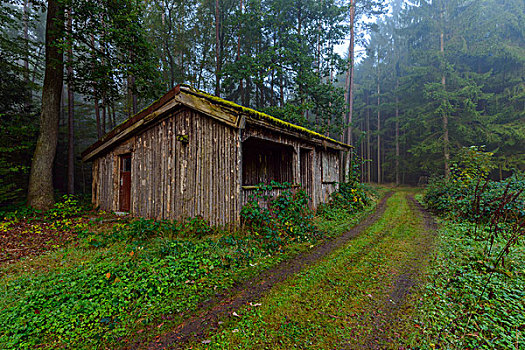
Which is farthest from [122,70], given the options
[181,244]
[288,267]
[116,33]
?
[288,267]

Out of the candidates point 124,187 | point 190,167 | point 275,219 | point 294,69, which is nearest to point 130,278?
point 190,167

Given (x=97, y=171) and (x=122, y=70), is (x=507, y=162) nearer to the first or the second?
(x=122, y=70)

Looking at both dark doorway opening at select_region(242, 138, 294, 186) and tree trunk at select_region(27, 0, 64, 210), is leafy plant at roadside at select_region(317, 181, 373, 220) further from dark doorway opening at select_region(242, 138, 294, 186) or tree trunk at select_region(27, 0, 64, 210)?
tree trunk at select_region(27, 0, 64, 210)

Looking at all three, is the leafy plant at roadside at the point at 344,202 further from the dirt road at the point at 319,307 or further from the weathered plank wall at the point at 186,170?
the weathered plank wall at the point at 186,170

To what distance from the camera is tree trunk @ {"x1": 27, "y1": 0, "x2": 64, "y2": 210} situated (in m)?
7.59

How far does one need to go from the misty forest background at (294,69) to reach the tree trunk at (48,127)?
4.54 feet

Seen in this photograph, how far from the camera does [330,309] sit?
8.95ft

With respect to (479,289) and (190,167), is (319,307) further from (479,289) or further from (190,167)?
(190,167)

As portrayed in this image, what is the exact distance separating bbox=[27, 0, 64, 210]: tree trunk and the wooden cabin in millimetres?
1565

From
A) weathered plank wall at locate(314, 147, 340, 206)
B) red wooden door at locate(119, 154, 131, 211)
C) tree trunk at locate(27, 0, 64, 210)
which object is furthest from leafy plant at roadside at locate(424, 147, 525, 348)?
tree trunk at locate(27, 0, 64, 210)

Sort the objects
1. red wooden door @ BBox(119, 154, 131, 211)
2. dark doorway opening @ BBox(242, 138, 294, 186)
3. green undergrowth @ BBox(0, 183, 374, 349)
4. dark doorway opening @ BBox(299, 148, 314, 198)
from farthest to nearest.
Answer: dark doorway opening @ BBox(242, 138, 294, 186) → dark doorway opening @ BBox(299, 148, 314, 198) → red wooden door @ BBox(119, 154, 131, 211) → green undergrowth @ BBox(0, 183, 374, 349)

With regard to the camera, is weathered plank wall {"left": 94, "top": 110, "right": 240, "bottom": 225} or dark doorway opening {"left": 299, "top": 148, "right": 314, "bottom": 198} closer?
weathered plank wall {"left": 94, "top": 110, "right": 240, "bottom": 225}

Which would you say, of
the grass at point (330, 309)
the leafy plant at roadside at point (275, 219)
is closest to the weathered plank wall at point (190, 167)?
the leafy plant at roadside at point (275, 219)

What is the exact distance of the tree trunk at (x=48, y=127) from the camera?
24.9 feet
